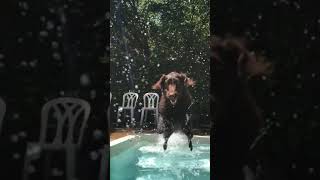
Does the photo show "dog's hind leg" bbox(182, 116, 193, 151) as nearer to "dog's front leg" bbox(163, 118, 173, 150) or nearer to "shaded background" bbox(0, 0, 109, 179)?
"dog's front leg" bbox(163, 118, 173, 150)

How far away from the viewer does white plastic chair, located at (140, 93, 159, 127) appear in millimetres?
4066

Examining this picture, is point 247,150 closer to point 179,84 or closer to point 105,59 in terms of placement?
point 179,84

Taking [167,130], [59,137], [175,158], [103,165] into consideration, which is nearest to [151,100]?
[167,130]

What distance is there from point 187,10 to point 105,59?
2.97ft

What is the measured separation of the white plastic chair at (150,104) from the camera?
407 centimetres

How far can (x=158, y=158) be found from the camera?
4.04 meters

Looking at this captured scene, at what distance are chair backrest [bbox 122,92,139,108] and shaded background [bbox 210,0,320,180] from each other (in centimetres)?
98

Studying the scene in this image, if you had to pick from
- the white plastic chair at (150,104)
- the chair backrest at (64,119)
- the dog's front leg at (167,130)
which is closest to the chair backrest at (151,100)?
the white plastic chair at (150,104)

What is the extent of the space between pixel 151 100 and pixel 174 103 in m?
0.22

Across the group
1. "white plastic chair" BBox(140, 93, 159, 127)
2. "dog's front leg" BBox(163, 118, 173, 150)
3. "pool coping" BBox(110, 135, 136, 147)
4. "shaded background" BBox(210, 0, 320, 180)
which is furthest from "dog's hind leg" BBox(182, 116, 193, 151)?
"shaded background" BBox(210, 0, 320, 180)

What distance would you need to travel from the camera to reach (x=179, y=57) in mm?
4051

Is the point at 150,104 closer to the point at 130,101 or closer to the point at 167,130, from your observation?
the point at 130,101

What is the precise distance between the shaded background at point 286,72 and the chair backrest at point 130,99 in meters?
0.98

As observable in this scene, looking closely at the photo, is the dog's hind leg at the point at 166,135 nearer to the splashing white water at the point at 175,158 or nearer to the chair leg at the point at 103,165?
the splashing white water at the point at 175,158
